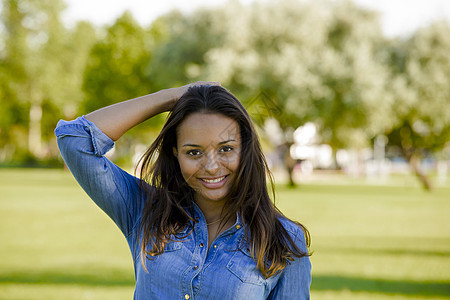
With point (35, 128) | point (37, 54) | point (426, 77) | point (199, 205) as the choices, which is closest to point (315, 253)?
point (199, 205)

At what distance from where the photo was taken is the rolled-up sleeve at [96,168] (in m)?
1.96

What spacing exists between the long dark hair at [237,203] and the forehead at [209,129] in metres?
0.02

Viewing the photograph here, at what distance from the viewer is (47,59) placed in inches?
1885

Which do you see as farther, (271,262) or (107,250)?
(107,250)

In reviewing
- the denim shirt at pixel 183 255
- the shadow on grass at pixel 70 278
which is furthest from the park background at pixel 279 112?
the denim shirt at pixel 183 255

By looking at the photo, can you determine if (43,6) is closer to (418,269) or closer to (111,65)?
(111,65)

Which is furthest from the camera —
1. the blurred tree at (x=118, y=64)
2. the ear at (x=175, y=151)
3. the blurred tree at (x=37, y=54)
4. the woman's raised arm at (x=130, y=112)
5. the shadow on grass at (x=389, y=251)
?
the blurred tree at (x=37, y=54)

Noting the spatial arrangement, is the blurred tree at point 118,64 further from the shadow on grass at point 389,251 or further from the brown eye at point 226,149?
the brown eye at point 226,149

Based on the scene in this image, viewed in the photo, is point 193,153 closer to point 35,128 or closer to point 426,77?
point 426,77

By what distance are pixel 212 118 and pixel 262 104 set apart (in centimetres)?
21

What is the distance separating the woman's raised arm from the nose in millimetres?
309

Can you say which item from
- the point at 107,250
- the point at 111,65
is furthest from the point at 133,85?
the point at 107,250

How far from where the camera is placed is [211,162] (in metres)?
1.94

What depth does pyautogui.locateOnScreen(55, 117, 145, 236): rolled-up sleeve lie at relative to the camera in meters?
1.96
